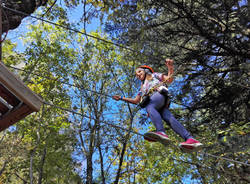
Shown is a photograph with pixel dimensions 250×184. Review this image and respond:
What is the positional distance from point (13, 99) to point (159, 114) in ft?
5.92

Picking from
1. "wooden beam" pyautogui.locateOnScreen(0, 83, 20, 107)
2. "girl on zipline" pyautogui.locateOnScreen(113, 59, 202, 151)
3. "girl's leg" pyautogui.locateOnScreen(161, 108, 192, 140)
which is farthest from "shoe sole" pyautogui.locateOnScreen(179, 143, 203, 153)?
"wooden beam" pyautogui.locateOnScreen(0, 83, 20, 107)

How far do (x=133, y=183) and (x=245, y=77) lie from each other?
760 centimetres

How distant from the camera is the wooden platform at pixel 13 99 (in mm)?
2223

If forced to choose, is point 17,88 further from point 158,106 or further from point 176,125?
point 176,125

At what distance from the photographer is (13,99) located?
244 cm

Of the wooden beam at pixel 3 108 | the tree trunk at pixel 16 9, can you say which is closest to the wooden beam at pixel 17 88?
the wooden beam at pixel 3 108

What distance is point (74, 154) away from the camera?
11.7 metres

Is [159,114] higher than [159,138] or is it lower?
higher

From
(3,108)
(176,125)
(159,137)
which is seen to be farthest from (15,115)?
(176,125)

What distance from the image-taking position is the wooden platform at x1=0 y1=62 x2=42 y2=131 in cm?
222

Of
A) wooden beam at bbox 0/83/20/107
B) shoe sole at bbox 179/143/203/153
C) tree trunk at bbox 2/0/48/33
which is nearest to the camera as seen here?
wooden beam at bbox 0/83/20/107

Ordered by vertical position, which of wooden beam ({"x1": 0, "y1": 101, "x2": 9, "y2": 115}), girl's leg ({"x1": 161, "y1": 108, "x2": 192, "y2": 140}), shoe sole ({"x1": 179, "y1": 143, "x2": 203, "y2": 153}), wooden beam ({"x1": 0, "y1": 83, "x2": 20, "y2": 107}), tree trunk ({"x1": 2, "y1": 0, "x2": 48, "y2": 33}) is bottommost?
shoe sole ({"x1": 179, "y1": 143, "x2": 203, "y2": 153})

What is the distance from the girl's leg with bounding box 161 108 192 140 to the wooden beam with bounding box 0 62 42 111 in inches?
67.6

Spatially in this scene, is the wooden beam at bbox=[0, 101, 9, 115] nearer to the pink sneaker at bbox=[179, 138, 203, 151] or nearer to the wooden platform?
the wooden platform
